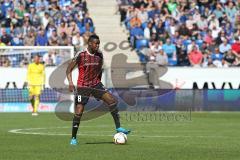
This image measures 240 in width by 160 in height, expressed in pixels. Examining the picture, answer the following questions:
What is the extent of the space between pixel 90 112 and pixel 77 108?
14.5 meters

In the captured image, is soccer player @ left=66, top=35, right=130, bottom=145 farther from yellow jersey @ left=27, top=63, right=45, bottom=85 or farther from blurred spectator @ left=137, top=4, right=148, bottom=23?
blurred spectator @ left=137, top=4, right=148, bottom=23

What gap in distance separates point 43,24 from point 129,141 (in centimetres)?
2012

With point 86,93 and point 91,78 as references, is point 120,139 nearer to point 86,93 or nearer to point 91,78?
point 86,93

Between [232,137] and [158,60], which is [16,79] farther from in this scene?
[232,137]

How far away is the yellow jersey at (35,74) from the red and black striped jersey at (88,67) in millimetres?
15421

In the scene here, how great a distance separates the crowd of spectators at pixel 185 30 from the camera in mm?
37219

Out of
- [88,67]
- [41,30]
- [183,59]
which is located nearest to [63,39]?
[41,30]

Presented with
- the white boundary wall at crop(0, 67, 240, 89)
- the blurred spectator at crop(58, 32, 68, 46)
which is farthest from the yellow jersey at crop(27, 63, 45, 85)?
the white boundary wall at crop(0, 67, 240, 89)

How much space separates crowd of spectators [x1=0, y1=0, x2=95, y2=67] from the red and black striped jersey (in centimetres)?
1772

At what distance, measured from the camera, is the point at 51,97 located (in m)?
34.4

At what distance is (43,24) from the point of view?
3738 centimetres

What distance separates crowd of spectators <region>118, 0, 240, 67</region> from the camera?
3722 cm

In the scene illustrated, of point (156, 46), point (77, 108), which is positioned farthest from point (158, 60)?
point (77, 108)

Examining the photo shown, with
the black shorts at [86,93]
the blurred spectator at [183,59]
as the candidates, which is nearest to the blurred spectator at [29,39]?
the blurred spectator at [183,59]
